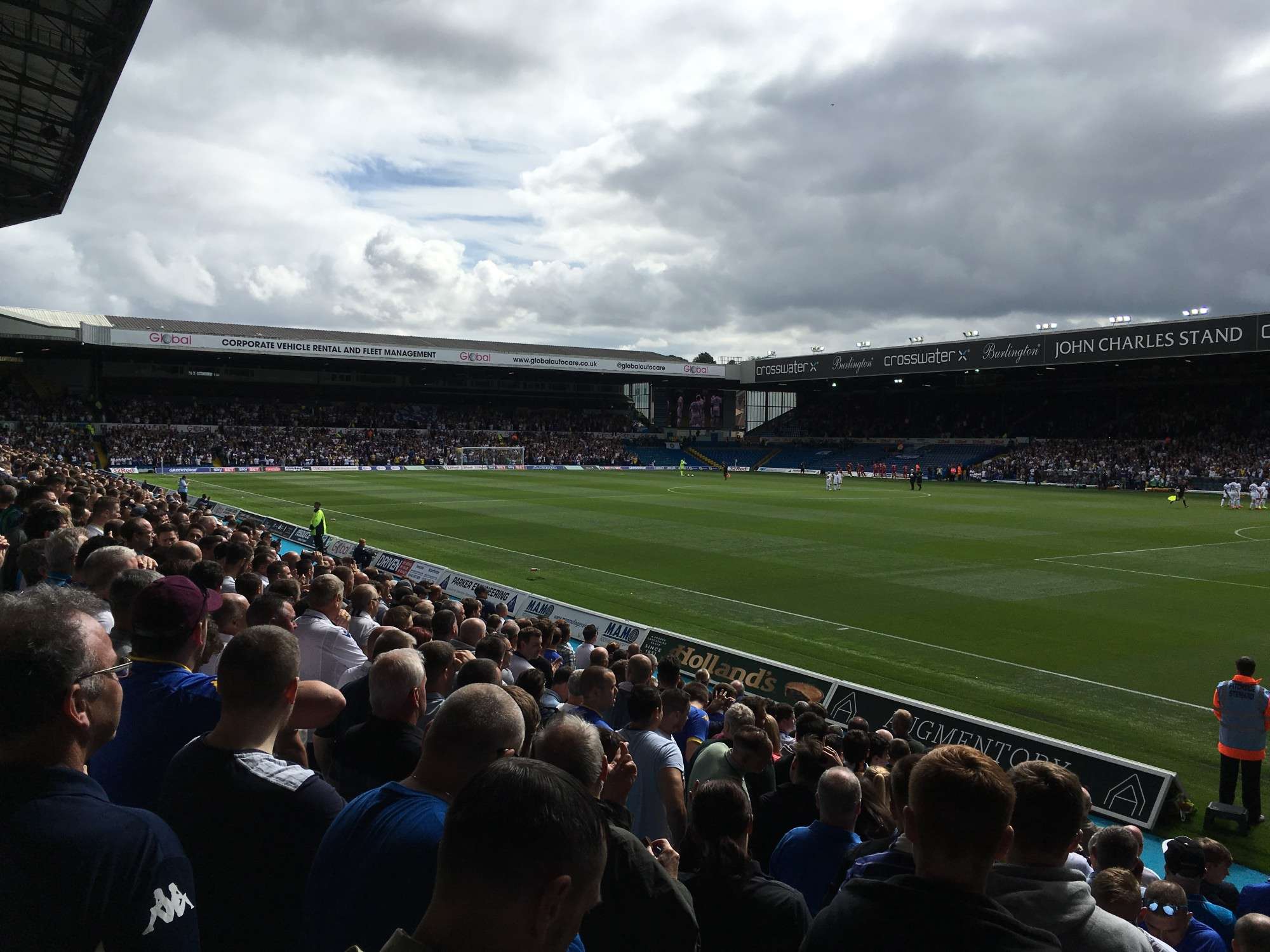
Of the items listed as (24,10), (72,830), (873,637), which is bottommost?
(873,637)

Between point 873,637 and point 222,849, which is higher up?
point 222,849

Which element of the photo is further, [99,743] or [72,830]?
[99,743]

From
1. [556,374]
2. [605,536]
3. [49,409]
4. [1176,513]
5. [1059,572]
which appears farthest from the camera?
[556,374]

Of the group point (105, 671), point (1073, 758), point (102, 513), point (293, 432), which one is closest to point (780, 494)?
point (102, 513)

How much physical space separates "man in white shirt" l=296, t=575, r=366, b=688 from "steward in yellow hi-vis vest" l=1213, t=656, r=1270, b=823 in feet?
29.4

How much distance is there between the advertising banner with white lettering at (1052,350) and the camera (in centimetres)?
5219

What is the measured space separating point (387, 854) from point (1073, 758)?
29.0ft

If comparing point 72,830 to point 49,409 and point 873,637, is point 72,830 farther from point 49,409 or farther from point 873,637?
point 49,409

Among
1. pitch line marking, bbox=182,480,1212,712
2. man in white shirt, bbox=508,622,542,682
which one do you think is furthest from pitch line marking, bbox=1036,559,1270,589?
man in white shirt, bbox=508,622,542,682

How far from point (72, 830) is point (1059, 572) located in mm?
25095

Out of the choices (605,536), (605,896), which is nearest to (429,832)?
(605,896)

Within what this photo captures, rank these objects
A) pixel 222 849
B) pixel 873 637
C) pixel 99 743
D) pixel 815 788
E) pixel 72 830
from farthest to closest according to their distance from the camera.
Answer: pixel 873 637, pixel 815 788, pixel 222 849, pixel 99 743, pixel 72 830

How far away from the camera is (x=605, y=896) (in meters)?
2.89

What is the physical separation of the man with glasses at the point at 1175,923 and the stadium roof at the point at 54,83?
1432cm
